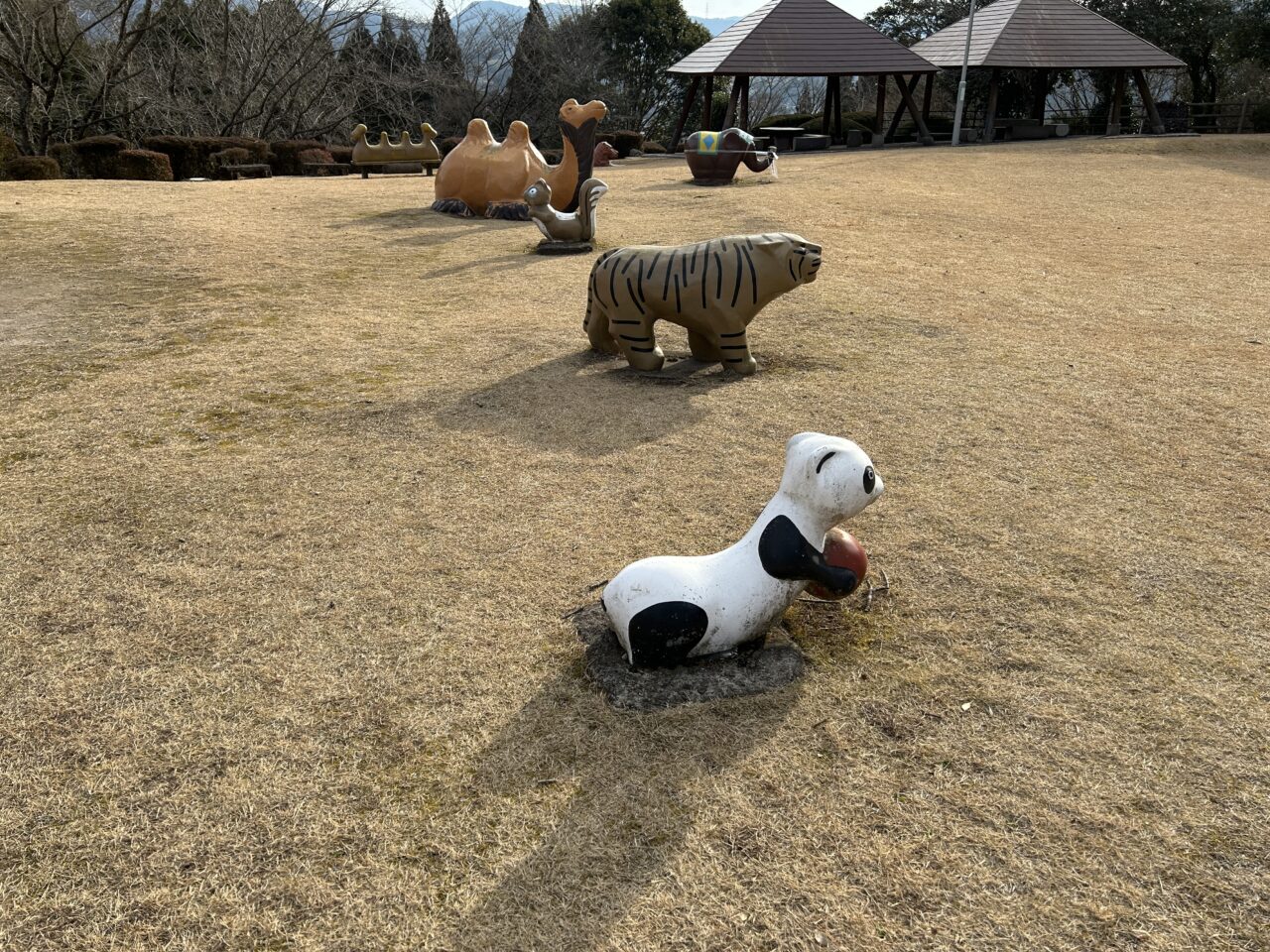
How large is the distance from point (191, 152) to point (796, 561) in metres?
19.5

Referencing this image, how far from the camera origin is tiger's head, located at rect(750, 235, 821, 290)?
549 centimetres

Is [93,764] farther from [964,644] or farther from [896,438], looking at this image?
[896,438]

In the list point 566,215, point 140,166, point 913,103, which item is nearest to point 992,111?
point 913,103

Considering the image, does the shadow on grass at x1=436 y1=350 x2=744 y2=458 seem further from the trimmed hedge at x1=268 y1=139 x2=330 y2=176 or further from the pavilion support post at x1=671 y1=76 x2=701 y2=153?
the pavilion support post at x1=671 y1=76 x2=701 y2=153

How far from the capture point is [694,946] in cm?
207

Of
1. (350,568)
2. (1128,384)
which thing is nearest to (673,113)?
(1128,384)

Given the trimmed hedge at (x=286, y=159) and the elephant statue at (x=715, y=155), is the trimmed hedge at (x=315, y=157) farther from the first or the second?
the elephant statue at (x=715, y=155)

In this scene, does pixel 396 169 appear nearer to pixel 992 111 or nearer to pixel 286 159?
pixel 286 159

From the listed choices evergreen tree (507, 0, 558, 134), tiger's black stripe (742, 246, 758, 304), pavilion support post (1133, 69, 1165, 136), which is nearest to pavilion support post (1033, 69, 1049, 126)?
pavilion support post (1133, 69, 1165, 136)

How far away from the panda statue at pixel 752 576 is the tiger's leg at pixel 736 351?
9.50 feet

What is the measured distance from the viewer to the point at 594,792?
2.52 m

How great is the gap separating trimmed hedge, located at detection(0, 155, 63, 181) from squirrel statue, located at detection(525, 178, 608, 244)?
10.3 m

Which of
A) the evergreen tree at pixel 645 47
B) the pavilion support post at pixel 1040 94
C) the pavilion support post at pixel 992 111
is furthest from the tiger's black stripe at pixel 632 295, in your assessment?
the evergreen tree at pixel 645 47

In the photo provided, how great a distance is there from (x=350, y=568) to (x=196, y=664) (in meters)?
0.72
